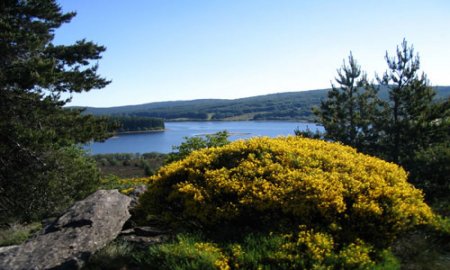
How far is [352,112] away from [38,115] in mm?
20938

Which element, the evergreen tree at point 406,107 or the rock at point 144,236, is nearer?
the rock at point 144,236

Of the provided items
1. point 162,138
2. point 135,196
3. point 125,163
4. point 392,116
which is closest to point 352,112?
point 392,116

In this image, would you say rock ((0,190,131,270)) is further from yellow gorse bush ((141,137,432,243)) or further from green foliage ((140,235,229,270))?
green foliage ((140,235,229,270))

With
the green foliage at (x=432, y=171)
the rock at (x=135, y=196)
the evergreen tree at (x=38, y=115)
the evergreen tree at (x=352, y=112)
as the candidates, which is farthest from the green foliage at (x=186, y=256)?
the evergreen tree at (x=352, y=112)

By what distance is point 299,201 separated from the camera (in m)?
5.69

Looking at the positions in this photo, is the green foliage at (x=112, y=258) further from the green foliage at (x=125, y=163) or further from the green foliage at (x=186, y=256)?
the green foliage at (x=125, y=163)

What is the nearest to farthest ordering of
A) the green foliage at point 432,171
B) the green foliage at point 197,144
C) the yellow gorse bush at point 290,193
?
the yellow gorse bush at point 290,193
the green foliage at point 432,171
the green foliage at point 197,144

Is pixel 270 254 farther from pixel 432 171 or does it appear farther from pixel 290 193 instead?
pixel 432 171

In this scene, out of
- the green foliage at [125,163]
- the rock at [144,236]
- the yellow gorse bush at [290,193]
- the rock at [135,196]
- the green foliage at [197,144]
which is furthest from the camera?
the green foliage at [125,163]

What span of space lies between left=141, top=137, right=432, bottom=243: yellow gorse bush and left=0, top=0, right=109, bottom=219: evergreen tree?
1005 centimetres

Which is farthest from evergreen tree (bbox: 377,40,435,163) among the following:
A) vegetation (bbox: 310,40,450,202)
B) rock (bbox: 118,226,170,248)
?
rock (bbox: 118,226,170,248)

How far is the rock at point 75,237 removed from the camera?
17.7ft

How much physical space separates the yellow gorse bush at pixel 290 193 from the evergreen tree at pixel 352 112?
19862 millimetres

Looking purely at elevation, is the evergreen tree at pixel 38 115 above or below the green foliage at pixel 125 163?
above
